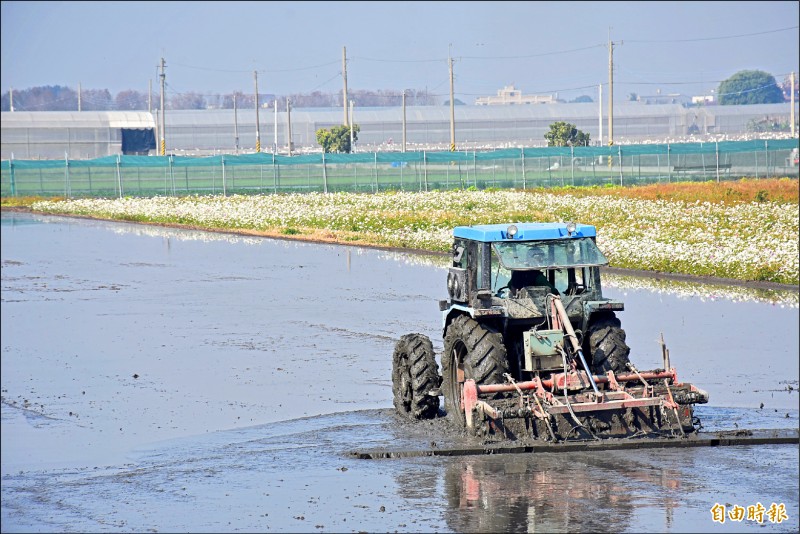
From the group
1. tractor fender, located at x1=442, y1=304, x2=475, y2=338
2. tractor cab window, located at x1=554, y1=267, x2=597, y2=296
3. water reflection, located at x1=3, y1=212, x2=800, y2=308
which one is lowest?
water reflection, located at x1=3, y1=212, x2=800, y2=308

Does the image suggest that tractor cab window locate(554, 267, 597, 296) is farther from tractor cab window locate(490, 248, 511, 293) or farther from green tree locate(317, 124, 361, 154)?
green tree locate(317, 124, 361, 154)

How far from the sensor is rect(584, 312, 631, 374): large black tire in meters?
12.8

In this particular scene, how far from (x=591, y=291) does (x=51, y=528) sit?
20.8 ft

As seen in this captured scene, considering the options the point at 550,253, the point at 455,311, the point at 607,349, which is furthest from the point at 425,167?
the point at 607,349

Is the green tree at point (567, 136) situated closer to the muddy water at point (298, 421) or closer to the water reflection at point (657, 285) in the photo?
the water reflection at point (657, 285)

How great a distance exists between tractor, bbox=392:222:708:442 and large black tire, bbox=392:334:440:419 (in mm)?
13

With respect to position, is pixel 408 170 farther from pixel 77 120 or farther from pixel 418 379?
pixel 418 379

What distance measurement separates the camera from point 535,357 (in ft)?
41.4

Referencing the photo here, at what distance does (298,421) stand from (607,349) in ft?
12.6

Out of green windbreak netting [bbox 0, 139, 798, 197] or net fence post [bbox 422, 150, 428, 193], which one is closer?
net fence post [bbox 422, 150, 428, 193]

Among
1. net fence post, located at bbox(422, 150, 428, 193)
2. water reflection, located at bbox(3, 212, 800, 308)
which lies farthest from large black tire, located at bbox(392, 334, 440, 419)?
net fence post, located at bbox(422, 150, 428, 193)

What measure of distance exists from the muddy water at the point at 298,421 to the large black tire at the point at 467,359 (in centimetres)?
59

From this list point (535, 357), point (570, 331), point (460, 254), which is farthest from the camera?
point (460, 254)

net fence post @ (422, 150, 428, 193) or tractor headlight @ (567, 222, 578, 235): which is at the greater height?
net fence post @ (422, 150, 428, 193)
